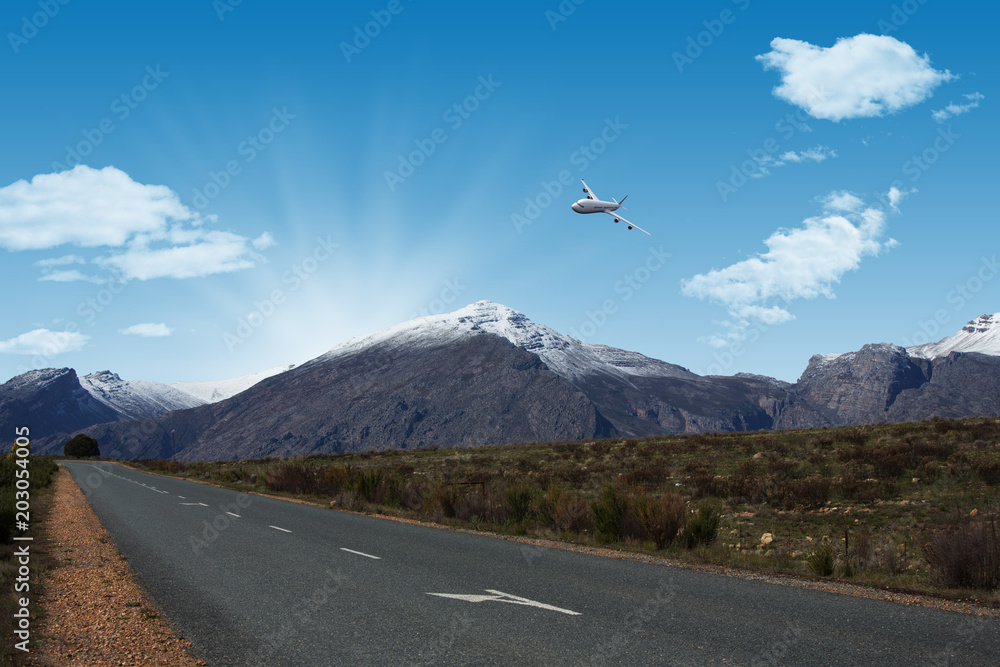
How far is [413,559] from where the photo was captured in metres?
12.3

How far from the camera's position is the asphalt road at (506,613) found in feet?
21.6

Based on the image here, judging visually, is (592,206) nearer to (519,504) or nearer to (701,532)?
(519,504)

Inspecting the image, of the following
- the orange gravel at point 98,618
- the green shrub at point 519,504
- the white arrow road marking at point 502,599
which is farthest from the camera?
the green shrub at point 519,504

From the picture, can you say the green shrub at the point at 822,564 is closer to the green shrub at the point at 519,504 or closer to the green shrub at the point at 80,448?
the green shrub at the point at 519,504

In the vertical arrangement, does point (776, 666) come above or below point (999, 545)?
below

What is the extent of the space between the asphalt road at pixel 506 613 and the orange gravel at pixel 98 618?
0.97 feet

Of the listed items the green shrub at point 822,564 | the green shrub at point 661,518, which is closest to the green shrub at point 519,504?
the green shrub at point 661,518

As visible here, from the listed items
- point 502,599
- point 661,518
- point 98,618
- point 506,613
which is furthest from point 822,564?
point 98,618

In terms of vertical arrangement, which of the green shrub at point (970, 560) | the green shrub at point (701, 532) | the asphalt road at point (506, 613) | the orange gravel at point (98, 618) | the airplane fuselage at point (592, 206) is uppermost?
the airplane fuselage at point (592, 206)

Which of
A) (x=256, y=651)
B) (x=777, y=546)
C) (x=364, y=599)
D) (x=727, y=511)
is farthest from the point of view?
(x=727, y=511)

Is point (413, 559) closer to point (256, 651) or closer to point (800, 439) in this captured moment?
point (256, 651)

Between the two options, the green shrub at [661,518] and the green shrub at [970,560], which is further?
the green shrub at [661,518]

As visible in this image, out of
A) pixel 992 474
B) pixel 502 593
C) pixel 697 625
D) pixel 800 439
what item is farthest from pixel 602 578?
pixel 800 439

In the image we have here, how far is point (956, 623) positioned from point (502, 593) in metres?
5.44
